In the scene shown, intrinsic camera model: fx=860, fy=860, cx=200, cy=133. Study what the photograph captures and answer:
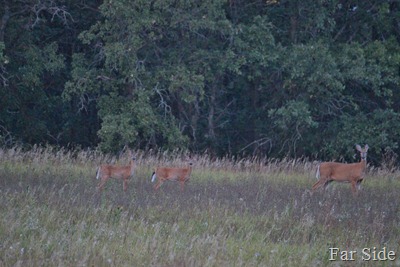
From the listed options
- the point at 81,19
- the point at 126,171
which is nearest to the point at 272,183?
the point at 126,171

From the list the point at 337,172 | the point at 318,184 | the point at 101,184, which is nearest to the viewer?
the point at 101,184

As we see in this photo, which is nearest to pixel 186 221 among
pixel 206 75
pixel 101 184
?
pixel 101 184

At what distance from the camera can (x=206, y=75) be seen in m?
23.1

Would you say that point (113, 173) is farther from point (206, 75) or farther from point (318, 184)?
point (206, 75)

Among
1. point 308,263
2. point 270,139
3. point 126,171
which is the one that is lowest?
point 270,139

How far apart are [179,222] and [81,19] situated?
14295 millimetres

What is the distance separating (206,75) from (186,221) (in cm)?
1229

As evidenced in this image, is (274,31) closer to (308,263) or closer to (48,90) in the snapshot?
(48,90)

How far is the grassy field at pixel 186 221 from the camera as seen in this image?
8.86 meters

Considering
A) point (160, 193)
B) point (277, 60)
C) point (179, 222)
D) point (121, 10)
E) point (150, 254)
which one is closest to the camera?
point (150, 254)

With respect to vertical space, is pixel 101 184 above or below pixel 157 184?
above

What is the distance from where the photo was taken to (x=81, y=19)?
79.5 feet

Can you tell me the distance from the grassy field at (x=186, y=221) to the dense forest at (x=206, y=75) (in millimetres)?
5988

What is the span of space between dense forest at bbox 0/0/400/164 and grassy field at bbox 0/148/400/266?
19.6 feet
